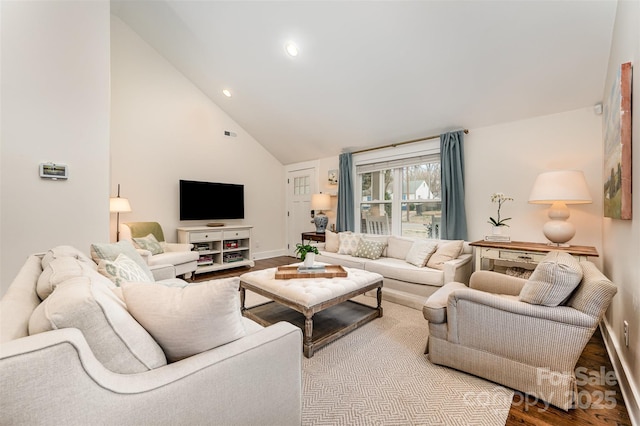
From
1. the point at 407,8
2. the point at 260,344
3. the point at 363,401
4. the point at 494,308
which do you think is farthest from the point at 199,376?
the point at 407,8

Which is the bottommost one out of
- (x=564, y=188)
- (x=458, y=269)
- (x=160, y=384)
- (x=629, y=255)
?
(x=458, y=269)

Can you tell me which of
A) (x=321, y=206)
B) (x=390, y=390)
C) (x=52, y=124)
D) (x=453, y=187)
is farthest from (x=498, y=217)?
(x=52, y=124)

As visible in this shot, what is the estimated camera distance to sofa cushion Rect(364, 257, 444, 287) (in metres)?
2.95

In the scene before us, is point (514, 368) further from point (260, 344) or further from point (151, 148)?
point (151, 148)

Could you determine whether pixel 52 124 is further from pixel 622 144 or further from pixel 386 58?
pixel 622 144

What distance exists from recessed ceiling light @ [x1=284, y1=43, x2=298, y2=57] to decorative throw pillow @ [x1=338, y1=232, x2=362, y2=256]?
2606mm

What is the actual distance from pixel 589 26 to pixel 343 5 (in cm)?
210

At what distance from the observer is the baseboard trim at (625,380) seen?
4.55 feet

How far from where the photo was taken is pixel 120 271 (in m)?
1.67

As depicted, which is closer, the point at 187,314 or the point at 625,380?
the point at 187,314

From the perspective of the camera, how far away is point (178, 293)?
3.41ft

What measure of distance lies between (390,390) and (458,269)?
1.75 meters

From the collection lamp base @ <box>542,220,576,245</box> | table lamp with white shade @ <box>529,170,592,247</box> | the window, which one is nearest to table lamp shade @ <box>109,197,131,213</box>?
the window

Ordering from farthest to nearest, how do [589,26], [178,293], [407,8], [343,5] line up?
[343,5], [407,8], [589,26], [178,293]
